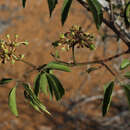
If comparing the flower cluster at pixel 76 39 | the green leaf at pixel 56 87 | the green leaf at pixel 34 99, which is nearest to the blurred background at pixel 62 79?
the flower cluster at pixel 76 39

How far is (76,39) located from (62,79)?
488cm

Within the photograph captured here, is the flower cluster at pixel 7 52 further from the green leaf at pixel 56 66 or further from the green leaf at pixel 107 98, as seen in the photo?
the green leaf at pixel 107 98

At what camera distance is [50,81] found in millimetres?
1057

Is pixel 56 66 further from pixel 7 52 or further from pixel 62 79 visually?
pixel 62 79

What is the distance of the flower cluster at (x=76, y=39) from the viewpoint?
1066mm

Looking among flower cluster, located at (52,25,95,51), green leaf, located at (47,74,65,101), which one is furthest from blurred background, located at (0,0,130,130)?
green leaf, located at (47,74,65,101)

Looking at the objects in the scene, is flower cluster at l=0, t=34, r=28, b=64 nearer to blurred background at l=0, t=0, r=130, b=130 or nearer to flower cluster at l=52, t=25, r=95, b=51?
flower cluster at l=52, t=25, r=95, b=51

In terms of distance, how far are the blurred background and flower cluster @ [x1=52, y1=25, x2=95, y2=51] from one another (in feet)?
2.45

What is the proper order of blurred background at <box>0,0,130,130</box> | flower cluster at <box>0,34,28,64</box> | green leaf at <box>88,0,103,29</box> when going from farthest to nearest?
1. blurred background at <box>0,0,130,130</box>
2. flower cluster at <box>0,34,28,64</box>
3. green leaf at <box>88,0,103,29</box>

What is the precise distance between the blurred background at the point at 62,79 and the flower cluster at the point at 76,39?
29.4 inches

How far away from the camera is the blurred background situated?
431 cm

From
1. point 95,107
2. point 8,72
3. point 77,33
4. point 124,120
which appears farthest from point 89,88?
point 77,33

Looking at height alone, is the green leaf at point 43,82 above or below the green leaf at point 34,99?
above

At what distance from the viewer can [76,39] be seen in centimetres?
107
